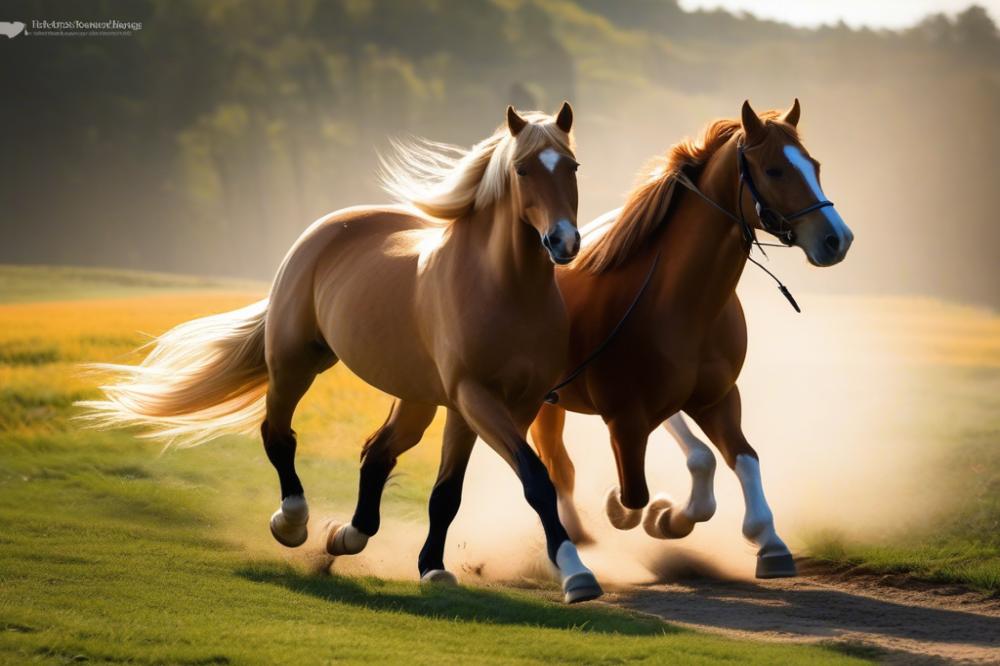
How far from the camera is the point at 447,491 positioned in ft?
20.8

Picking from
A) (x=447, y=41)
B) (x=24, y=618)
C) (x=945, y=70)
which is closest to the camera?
(x=24, y=618)

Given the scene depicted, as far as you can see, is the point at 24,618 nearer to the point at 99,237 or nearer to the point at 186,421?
the point at 186,421

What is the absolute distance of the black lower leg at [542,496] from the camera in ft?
17.2

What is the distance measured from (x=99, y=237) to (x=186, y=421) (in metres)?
18.9

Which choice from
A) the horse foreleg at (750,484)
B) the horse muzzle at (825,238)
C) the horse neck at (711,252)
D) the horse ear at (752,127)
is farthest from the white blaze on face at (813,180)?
the horse foreleg at (750,484)

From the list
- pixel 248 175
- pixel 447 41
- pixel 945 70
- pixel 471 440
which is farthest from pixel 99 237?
pixel 471 440

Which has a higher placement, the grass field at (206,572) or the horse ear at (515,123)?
the horse ear at (515,123)

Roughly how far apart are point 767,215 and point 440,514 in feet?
7.17

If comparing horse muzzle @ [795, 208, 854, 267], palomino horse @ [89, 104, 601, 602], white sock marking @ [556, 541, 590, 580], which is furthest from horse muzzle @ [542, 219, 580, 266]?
horse muzzle @ [795, 208, 854, 267]

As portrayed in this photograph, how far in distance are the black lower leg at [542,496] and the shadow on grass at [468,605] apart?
1.61 feet

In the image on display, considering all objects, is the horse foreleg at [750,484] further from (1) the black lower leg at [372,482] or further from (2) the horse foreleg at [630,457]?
(1) the black lower leg at [372,482]

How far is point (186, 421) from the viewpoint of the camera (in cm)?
793

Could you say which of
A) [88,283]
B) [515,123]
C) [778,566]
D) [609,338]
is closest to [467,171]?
[515,123]

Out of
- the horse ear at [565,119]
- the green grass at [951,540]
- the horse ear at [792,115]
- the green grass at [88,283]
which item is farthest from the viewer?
the green grass at [88,283]
